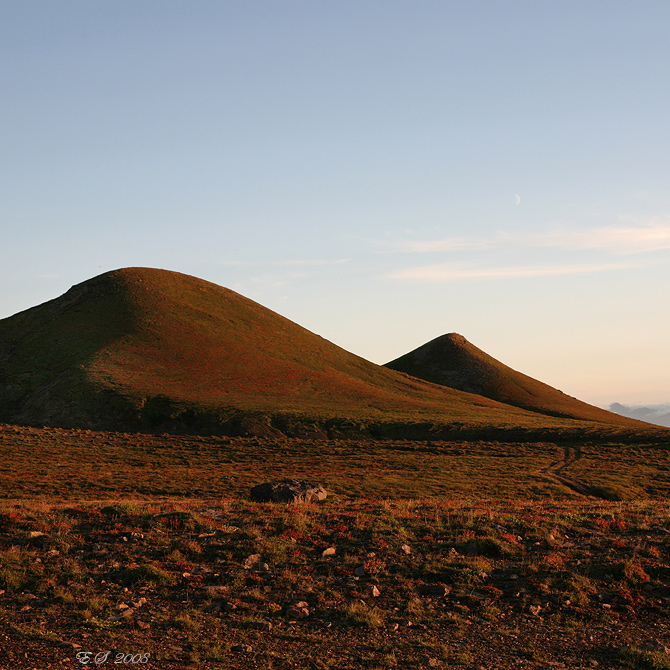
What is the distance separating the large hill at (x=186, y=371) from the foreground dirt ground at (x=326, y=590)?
202 ft

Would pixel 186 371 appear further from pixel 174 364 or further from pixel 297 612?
pixel 297 612

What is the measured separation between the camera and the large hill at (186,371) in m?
85.4

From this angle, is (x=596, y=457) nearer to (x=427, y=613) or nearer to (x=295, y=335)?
(x=427, y=613)

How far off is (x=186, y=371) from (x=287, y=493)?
74310 mm

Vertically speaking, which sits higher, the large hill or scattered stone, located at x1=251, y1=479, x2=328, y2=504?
the large hill

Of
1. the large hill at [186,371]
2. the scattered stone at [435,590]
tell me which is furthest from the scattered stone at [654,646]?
the large hill at [186,371]

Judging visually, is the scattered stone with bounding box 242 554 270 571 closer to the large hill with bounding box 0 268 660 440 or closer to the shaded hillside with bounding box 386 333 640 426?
the large hill with bounding box 0 268 660 440

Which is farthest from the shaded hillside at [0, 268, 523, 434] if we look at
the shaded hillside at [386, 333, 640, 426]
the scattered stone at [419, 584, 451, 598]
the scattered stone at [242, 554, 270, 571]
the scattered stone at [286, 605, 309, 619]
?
the scattered stone at [286, 605, 309, 619]

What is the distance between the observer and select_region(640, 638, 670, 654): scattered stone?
1243cm

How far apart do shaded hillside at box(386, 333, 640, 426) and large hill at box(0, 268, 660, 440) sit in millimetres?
8948

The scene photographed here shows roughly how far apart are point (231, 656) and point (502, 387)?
166012 millimetres

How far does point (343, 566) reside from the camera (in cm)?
1691

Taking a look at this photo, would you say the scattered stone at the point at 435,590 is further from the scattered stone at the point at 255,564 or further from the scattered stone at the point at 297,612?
the scattered stone at the point at 255,564

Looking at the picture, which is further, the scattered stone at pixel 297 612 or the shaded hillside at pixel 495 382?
the shaded hillside at pixel 495 382
